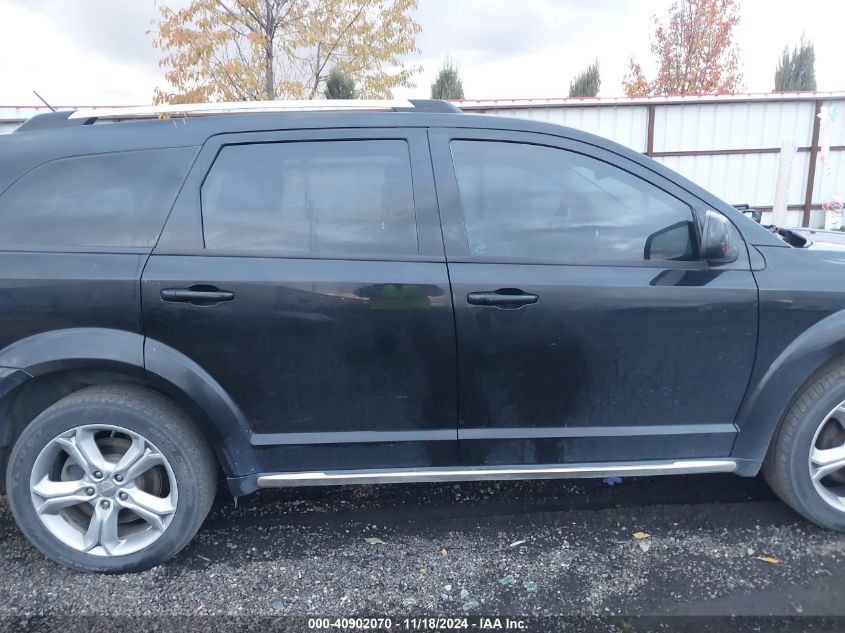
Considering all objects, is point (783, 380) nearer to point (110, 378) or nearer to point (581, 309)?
point (581, 309)

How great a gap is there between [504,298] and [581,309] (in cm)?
33

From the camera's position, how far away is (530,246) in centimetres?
251

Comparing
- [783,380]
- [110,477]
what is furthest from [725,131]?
[110,477]

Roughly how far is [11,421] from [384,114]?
2.05 metres

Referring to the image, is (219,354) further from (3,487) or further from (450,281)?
(3,487)

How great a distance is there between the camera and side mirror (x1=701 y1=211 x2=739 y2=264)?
7.95ft

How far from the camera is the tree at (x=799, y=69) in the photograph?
12.3m

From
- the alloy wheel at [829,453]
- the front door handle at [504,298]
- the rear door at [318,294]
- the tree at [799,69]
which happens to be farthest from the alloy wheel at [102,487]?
the tree at [799,69]

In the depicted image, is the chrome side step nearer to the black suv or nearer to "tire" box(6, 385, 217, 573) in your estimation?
the black suv

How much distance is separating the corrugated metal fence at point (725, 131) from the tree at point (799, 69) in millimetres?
2150

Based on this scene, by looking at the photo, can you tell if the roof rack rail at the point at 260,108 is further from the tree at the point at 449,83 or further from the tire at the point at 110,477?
the tree at the point at 449,83

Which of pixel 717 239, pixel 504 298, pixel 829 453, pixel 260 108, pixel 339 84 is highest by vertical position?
pixel 339 84

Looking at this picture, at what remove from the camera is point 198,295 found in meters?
2.34

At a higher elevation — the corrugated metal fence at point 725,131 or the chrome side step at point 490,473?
the corrugated metal fence at point 725,131
